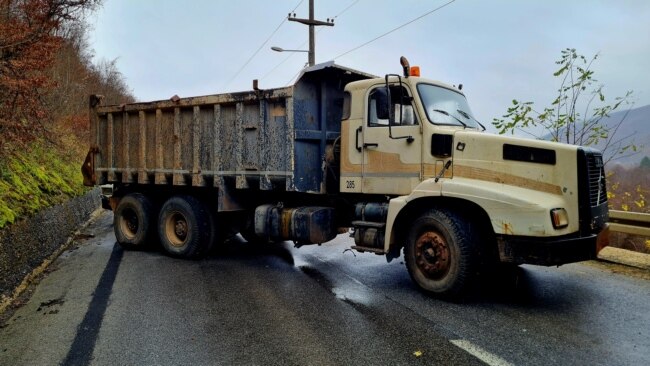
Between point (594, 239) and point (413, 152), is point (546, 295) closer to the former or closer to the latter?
point (594, 239)

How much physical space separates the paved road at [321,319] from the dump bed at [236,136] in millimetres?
1524

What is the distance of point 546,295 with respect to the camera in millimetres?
5168

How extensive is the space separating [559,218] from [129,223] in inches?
299

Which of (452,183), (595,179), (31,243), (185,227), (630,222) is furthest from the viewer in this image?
(185,227)

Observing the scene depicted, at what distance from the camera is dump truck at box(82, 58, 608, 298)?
4680mm

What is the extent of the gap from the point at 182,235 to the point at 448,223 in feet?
16.2

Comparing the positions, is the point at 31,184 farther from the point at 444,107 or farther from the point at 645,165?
the point at 645,165

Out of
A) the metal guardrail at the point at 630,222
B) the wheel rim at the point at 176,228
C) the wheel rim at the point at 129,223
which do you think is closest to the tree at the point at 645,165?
the metal guardrail at the point at 630,222

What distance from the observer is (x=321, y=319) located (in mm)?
4488

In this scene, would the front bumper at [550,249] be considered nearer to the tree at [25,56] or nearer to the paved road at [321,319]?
the paved road at [321,319]

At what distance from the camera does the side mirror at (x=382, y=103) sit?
5.74m

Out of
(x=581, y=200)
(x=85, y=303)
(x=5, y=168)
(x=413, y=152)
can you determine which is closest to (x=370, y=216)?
(x=413, y=152)

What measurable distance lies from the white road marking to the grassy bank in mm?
6246

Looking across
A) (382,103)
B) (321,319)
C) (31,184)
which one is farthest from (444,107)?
(31,184)
